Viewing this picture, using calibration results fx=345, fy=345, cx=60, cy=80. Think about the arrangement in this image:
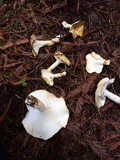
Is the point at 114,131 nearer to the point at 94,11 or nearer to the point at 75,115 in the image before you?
the point at 75,115

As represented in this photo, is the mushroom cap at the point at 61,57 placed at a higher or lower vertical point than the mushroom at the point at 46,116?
higher

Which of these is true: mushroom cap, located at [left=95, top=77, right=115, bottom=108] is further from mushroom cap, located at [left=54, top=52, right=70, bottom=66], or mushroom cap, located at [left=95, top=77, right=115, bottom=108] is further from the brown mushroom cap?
the brown mushroom cap

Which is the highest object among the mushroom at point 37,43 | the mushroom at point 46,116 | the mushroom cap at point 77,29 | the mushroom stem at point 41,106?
the mushroom cap at point 77,29

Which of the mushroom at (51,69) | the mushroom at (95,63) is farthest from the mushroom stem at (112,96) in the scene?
the mushroom at (51,69)

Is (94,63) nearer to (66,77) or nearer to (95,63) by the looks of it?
(95,63)

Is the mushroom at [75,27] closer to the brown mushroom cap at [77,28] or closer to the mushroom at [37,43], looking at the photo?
the brown mushroom cap at [77,28]

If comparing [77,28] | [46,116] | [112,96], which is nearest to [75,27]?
[77,28]

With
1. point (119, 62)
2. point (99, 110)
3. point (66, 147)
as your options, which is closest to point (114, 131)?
point (99, 110)

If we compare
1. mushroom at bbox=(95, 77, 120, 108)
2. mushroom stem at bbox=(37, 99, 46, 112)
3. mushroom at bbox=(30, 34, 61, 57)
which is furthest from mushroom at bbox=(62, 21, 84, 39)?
mushroom stem at bbox=(37, 99, 46, 112)
